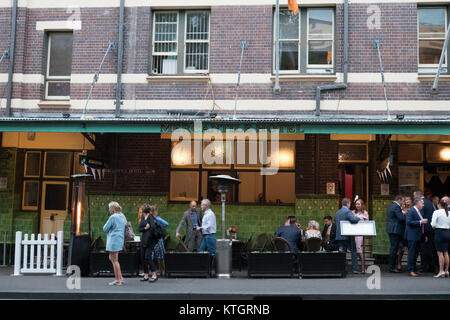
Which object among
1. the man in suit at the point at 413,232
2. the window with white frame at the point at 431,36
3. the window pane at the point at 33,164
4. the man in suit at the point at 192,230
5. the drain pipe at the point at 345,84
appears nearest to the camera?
the man in suit at the point at 413,232

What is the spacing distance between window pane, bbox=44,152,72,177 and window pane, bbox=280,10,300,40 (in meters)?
7.57

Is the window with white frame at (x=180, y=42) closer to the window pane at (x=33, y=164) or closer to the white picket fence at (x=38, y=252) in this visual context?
the window pane at (x=33, y=164)

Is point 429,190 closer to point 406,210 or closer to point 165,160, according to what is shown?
point 406,210

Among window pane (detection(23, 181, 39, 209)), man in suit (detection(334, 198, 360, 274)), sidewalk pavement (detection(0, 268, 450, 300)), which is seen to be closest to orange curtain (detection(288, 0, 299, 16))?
man in suit (detection(334, 198, 360, 274))

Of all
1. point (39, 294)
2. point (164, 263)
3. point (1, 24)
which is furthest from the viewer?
point (1, 24)

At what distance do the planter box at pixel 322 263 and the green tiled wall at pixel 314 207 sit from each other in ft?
9.22

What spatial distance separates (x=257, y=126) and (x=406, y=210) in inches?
173

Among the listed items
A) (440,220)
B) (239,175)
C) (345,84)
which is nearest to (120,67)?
(239,175)

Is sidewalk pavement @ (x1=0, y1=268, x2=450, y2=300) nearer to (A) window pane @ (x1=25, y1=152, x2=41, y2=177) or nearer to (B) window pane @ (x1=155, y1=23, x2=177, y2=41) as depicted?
(A) window pane @ (x1=25, y1=152, x2=41, y2=177)

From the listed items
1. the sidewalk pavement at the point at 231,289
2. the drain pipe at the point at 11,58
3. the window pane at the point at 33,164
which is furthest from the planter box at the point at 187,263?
the drain pipe at the point at 11,58

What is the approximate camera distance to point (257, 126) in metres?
13.4

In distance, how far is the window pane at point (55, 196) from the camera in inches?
659

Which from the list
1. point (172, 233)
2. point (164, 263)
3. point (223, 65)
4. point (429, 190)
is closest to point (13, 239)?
point (172, 233)

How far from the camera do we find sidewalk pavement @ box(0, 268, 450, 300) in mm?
10375
